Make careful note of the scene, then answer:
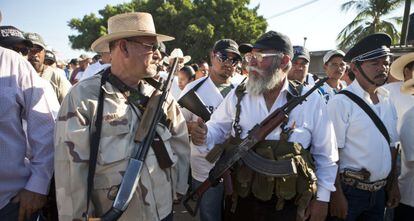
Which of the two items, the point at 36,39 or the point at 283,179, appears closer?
the point at 283,179

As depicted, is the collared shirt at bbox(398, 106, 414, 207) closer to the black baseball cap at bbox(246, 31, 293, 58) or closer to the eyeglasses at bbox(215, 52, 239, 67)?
the black baseball cap at bbox(246, 31, 293, 58)

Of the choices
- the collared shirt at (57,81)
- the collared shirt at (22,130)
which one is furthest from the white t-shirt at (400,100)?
the collared shirt at (57,81)

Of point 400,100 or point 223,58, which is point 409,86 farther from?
point 223,58

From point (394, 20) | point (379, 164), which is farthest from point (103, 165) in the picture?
point (394, 20)

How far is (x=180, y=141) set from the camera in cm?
267

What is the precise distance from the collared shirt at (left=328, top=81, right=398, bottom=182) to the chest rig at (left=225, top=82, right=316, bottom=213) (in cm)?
63

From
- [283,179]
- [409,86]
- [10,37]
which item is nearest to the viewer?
[283,179]

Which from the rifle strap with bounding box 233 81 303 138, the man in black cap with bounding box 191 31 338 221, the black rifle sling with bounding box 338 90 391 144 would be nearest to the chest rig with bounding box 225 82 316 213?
the man in black cap with bounding box 191 31 338 221

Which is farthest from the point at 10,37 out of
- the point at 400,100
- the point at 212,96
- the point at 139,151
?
the point at 400,100

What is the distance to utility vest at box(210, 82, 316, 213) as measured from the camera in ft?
8.23

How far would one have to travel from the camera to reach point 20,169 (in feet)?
7.44

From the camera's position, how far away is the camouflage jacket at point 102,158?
6.85 feet

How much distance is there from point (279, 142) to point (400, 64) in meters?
2.39

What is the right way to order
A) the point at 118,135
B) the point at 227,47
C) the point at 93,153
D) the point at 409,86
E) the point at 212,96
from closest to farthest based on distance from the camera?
the point at 93,153 < the point at 118,135 < the point at 409,86 < the point at 212,96 < the point at 227,47
